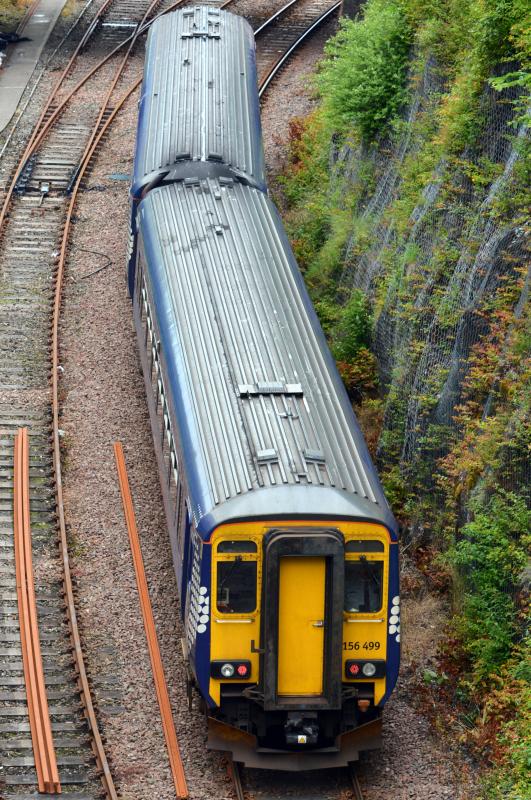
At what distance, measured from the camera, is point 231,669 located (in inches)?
508

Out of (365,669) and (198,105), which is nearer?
(365,669)

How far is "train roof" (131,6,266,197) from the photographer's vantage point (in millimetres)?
20750

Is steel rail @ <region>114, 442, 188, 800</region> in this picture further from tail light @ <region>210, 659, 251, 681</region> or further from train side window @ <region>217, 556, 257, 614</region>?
train side window @ <region>217, 556, 257, 614</region>

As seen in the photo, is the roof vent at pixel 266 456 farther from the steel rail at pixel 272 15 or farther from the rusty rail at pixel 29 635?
the steel rail at pixel 272 15

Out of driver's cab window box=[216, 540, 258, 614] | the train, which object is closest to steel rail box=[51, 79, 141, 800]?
the train

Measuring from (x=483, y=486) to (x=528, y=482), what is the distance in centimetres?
78

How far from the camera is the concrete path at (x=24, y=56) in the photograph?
103 feet

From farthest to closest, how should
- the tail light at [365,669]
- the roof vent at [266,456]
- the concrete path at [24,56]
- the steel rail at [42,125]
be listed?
the concrete path at [24,56], the steel rail at [42,125], the roof vent at [266,456], the tail light at [365,669]

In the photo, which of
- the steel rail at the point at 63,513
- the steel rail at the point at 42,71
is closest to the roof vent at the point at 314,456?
the steel rail at the point at 63,513

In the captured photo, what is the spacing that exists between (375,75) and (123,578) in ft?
32.7

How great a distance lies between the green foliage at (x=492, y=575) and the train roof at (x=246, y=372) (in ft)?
5.66

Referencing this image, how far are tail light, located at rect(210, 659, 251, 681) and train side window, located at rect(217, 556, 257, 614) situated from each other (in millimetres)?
518

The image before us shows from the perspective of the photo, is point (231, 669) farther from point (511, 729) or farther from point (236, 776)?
point (511, 729)

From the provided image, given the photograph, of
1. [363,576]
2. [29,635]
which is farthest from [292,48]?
[363,576]
